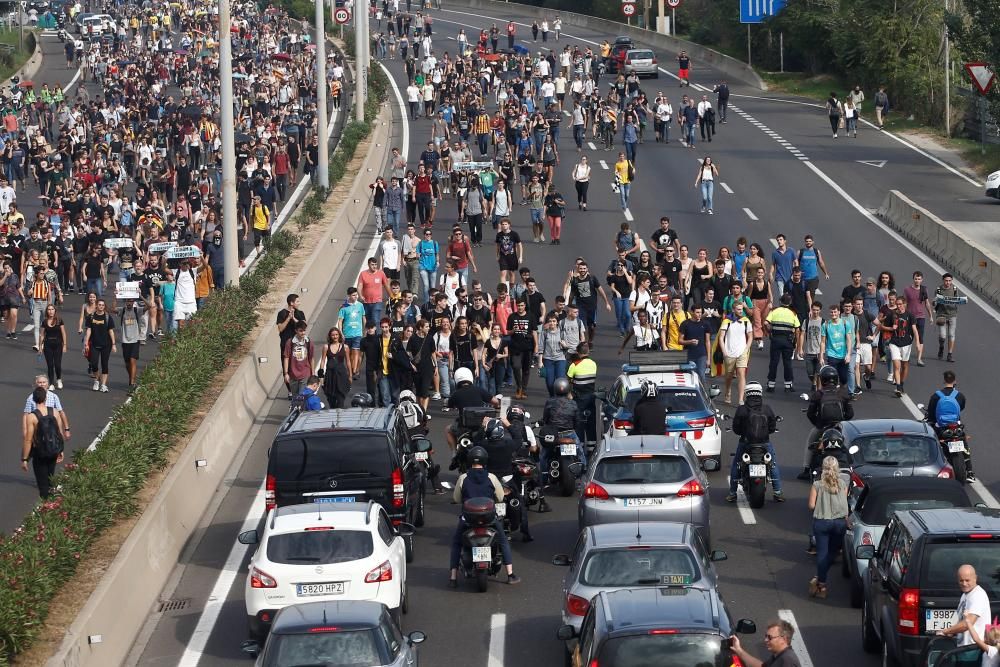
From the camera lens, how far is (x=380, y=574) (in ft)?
52.5

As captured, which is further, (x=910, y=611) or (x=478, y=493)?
(x=478, y=493)

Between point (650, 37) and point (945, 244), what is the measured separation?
56.2m

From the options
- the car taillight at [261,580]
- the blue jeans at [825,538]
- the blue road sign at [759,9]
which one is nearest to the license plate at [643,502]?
the blue jeans at [825,538]

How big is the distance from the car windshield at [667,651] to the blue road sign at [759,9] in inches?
2566

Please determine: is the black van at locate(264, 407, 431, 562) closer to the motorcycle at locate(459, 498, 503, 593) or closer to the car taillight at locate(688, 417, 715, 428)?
the motorcycle at locate(459, 498, 503, 593)

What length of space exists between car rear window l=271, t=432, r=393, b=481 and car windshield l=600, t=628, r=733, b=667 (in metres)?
6.33

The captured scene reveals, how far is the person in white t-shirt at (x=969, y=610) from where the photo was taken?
504 inches

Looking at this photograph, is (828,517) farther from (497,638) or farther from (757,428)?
(497,638)

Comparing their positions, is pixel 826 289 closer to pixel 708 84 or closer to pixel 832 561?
pixel 832 561

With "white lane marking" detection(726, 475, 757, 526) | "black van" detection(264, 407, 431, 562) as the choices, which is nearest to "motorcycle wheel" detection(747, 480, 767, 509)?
"white lane marking" detection(726, 475, 757, 526)

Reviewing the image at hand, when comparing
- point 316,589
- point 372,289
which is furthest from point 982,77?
point 316,589

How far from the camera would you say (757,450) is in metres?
20.5

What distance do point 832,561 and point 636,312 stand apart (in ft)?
36.2

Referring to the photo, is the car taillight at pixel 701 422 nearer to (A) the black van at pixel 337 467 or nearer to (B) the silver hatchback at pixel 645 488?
(B) the silver hatchback at pixel 645 488
